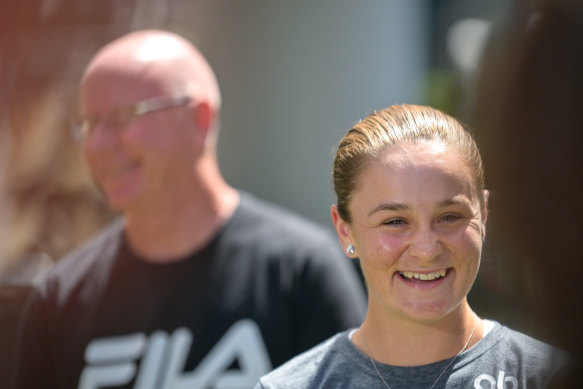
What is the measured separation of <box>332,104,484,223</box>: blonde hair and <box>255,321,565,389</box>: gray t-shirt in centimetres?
23

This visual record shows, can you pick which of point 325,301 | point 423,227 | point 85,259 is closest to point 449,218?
point 423,227

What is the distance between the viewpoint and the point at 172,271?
7.48 ft

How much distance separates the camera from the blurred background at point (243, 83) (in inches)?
103

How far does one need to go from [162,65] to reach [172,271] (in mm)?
577

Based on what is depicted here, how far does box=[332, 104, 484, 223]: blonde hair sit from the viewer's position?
128 cm

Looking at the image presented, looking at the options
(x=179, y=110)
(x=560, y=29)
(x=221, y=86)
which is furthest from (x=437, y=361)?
(x=221, y=86)

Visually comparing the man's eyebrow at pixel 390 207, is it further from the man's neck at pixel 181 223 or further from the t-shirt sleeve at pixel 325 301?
the man's neck at pixel 181 223

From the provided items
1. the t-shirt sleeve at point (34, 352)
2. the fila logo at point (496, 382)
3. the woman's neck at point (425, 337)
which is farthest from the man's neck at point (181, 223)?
the fila logo at point (496, 382)

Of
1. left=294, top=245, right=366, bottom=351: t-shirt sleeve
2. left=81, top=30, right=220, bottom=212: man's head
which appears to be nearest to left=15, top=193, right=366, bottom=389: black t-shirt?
left=294, top=245, right=366, bottom=351: t-shirt sleeve

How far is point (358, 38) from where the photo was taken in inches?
111

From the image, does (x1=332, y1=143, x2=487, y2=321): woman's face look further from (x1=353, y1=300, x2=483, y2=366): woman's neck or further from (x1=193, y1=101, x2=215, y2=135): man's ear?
(x1=193, y1=101, x2=215, y2=135): man's ear

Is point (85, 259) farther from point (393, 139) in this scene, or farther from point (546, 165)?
point (546, 165)

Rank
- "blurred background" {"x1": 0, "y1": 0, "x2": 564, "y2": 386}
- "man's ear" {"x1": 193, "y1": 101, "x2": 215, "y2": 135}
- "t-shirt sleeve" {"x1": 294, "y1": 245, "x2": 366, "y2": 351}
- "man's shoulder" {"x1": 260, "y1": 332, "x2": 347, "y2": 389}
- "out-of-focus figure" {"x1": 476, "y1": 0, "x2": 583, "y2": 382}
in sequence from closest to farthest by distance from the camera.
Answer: "out-of-focus figure" {"x1": 476, "y1": 0, "x2": 583, "y2": 382} → "man's shoulder" {"x1": 260, "y1": 332, "x2": 347, "y2": 389} → "t-shirt sleeve" {"x1": 294, "y1": 245, "x2": 366, "y2": 351} → "man's ear" {"x1": 193, "y1": 101, "x2": 215, "y2": 135} → "blurred background" {"x1": 0, "y1": 0, "x2": 564, "y2": 386}

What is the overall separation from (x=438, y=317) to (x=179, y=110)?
1.15 meters
